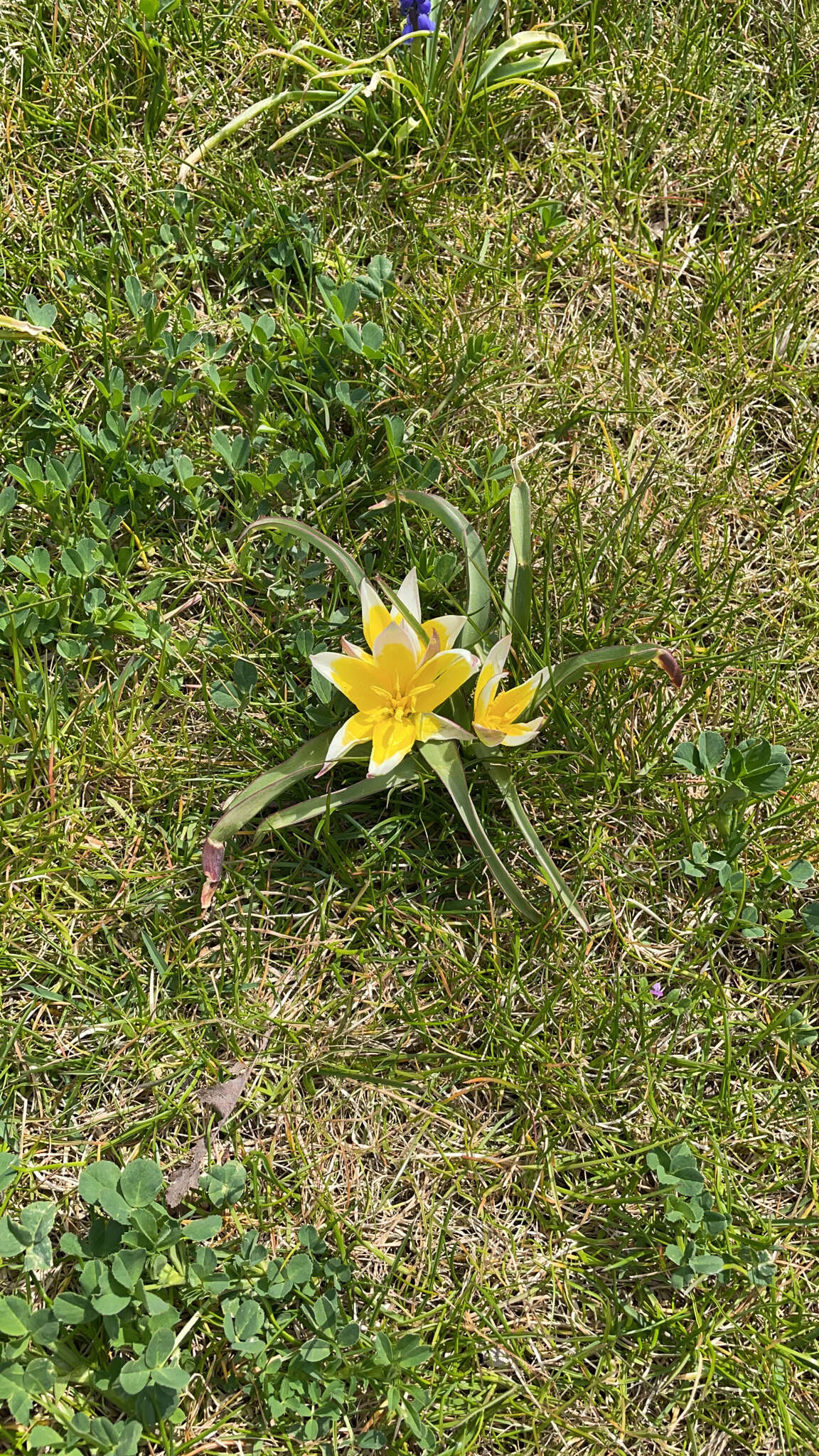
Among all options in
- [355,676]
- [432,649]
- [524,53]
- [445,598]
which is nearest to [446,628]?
[432,649]

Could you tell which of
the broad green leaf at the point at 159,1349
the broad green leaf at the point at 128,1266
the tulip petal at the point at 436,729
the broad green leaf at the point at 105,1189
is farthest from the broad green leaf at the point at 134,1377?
the tulip petal at the point at 436,729

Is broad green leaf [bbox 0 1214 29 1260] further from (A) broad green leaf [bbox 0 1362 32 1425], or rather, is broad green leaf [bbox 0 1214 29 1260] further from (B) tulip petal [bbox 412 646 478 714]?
(B) tulip petal [bbox 412 646 478 714]

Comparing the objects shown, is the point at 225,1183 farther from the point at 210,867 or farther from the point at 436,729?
the point at 436,729

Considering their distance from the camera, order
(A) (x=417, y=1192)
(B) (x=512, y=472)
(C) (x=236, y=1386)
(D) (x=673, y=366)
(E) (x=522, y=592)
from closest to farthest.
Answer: (C) (x=236, y=1386) → (A) (x=417, y=1192) → (E) (x=522, y=592) → (B) (x=512, y=472) → (D) (x=673, y=366)

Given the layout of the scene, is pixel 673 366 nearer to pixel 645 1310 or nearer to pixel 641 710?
pixel 641 710

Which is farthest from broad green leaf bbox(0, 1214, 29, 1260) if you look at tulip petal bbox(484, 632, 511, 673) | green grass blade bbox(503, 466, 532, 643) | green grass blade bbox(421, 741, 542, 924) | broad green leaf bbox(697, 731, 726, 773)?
broad green leaf bbox(697, 731, 726, 773)

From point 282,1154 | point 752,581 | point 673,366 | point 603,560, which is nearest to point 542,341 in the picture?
point 673,366
